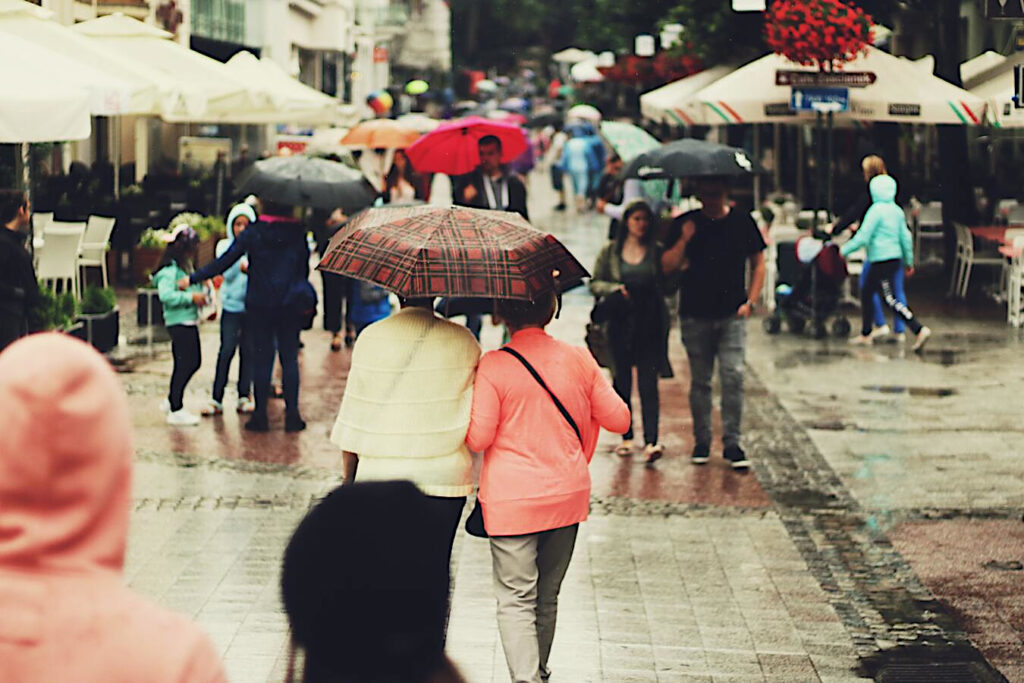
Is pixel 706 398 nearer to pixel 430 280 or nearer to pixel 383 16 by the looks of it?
pixel 430 280

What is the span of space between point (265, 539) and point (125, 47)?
12588 millimetres

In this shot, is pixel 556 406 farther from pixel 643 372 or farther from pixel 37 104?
pixel 37 104

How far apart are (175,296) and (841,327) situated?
24.8 ft

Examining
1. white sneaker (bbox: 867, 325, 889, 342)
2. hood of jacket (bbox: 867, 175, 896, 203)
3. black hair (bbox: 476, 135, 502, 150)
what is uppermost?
black hair (bbox: 476, 135, 502, 150)

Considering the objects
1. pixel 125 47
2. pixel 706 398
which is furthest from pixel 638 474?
pixel 125 47

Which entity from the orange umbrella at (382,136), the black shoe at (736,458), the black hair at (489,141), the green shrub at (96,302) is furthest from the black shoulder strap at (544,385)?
the orange umbrella at (382,136)

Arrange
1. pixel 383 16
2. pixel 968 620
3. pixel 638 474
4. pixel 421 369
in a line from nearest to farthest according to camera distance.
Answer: pixel 421 369, pixel 968 620, pixel 638 474, pixel 383 16

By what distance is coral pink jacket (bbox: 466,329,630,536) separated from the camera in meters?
5.55

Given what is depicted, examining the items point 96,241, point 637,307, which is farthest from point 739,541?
point 96,241

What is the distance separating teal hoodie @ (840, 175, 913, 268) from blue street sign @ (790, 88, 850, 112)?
3.71 ft

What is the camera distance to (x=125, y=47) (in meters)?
19.8

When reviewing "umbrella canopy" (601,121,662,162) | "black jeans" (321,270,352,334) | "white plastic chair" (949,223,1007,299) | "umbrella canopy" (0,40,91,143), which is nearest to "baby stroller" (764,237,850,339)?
"umbrella canopy" (601,121,662,162)

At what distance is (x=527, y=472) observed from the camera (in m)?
5.56

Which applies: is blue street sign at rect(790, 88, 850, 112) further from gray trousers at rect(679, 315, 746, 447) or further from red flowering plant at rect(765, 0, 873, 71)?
gray trousers at rect(679, 315, 746, 447)
